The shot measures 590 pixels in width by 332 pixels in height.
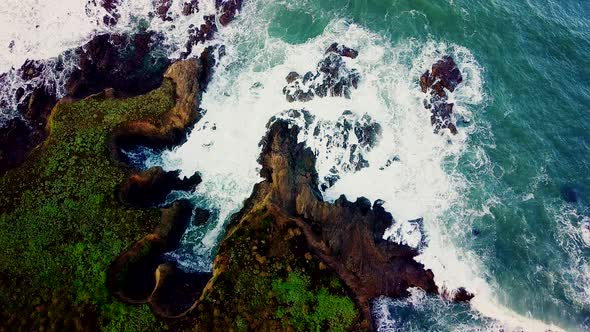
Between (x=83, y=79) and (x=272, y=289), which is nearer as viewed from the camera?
(x=272, y=289)

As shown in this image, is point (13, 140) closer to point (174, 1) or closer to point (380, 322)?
point (174, 1)

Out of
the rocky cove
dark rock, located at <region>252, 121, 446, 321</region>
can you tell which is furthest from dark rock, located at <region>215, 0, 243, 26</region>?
dark rock, located at <region>252, 121, 446, 321</region>

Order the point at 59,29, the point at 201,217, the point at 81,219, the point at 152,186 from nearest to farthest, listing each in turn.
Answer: the point at 81,219 → the point at 201,217 → the point at 152,186 → the point at 59,29

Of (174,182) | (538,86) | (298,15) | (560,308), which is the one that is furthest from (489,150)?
(174,182)

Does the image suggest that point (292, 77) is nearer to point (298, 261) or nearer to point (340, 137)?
point (340, 137)

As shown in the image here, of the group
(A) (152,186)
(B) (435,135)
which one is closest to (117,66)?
(A) (152,186)

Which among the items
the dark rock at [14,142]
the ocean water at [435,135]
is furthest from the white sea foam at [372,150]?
the dark rock at [14,142]

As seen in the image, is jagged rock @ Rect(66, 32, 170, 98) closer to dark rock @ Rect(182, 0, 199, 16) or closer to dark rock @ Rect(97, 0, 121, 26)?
dark rock @ Rect(97, 0, 121, 26)
